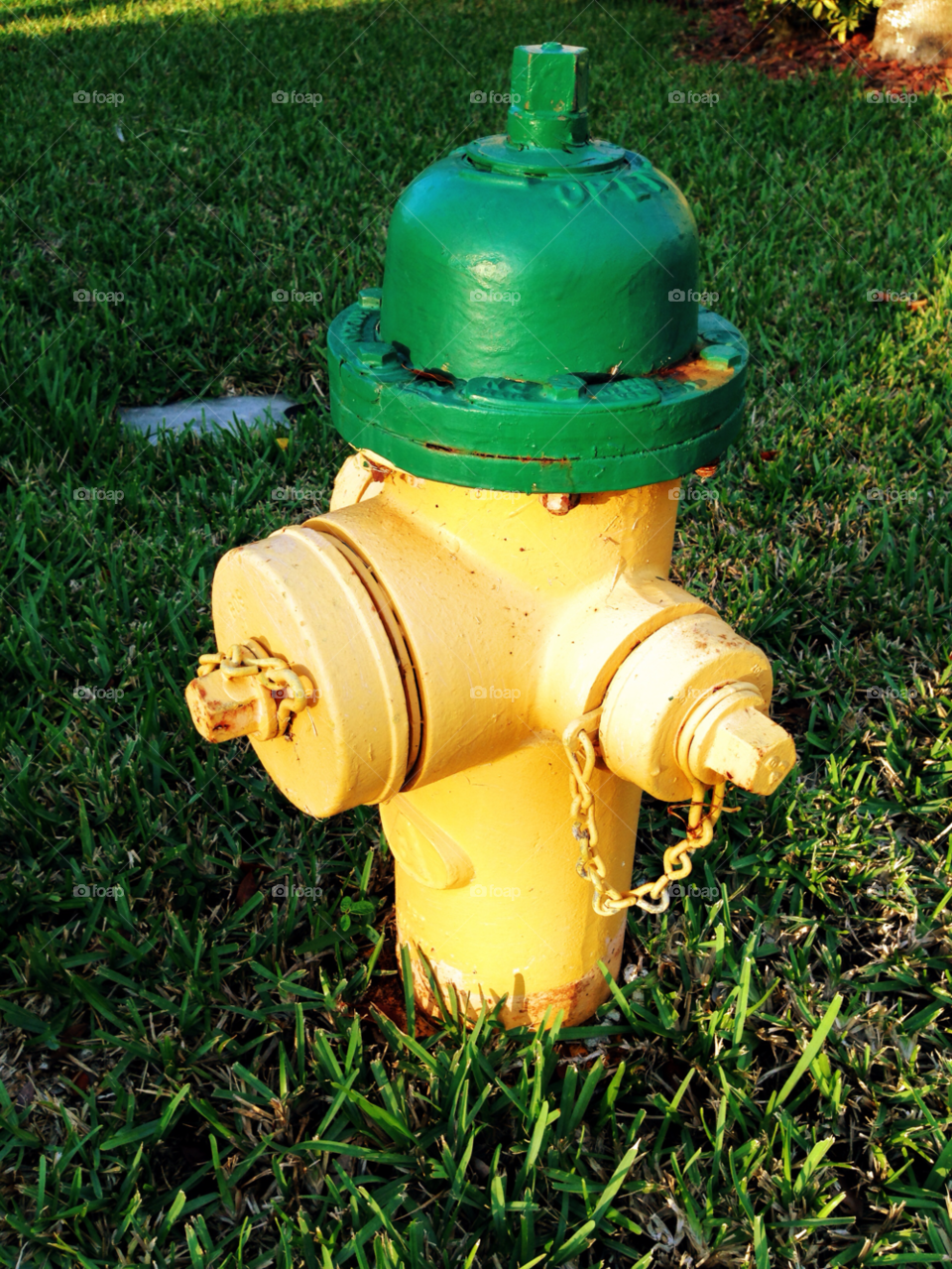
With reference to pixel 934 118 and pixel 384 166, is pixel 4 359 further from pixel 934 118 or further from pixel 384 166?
pixel 934 118

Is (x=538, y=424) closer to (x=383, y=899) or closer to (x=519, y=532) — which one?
(x=519, y=532)

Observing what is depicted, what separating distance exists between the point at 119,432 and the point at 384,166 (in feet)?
7.79

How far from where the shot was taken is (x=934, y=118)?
5.51 meters

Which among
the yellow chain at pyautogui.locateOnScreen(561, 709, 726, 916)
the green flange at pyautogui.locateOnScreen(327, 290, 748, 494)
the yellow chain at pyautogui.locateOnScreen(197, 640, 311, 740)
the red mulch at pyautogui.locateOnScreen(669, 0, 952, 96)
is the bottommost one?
the yellow chain at pyautogui.locateOnScreen(561, 709, 726, 916)

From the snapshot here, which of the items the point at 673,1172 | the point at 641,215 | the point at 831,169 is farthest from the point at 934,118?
the point at 673,1172

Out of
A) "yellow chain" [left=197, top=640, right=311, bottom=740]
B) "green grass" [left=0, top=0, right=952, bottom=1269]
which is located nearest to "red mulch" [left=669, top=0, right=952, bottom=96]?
"green grass" [left=0, top=0, right=952, bottom=1269]

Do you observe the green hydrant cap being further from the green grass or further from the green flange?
the green grass

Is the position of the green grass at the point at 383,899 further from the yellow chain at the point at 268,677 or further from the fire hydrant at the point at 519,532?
the yellow chain at the point at 268,677

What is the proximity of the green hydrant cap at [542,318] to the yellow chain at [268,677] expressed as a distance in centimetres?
27

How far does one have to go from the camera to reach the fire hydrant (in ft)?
3.86

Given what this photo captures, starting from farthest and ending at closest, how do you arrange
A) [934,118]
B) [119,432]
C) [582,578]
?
[934,118] < [119,432] < [582,578]

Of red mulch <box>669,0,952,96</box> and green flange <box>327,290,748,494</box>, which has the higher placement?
green flange <box>327,290,748,494</box>

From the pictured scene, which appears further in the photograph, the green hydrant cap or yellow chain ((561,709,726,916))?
yellow chain ((561,709,726,916))

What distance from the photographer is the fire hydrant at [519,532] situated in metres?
1.18
